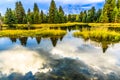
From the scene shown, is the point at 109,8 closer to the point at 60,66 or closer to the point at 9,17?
the point at 9,17

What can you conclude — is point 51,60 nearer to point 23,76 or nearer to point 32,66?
point 32,66

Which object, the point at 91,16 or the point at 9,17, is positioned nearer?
the point at 9,17

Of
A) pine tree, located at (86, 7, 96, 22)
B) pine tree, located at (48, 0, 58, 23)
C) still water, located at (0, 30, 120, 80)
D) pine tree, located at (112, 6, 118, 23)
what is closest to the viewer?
still water, located at (0, 30, 120, 80)

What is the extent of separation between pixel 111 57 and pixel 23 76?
9.04 meters

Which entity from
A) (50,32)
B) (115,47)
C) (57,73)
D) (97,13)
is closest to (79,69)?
(57,73)

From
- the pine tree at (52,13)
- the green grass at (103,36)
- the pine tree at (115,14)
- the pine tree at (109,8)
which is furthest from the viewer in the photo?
the pine tree at (52,13)

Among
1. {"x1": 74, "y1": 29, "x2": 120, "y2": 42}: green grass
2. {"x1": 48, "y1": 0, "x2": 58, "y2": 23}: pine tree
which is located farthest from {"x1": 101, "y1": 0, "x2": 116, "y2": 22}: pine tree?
{"x1": 74, "y1": 29, "x2": 120, "y2": 42}: green grass

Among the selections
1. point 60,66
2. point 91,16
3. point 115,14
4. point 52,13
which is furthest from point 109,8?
point 60,66

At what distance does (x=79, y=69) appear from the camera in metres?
15.0

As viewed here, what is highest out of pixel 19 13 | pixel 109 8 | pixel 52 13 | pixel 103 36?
pixel 109 8

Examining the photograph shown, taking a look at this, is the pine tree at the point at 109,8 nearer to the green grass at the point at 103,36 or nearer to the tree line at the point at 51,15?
the tree line at the point at 51,15

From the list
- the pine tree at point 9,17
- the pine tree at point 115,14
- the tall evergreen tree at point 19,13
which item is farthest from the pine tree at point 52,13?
the pine tree at point 115,14

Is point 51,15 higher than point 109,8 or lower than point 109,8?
lower

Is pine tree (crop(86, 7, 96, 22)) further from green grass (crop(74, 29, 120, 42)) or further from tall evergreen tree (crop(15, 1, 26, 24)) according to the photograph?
green grass (crop(74, 29, 120, 42))
